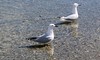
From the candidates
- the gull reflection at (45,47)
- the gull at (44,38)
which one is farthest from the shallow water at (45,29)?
the gull at (44,38)

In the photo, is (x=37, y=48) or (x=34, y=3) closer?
(x=37, y=48)

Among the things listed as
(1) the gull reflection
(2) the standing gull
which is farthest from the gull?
(2) the standing gull

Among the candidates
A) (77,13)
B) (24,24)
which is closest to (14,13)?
(24,24)

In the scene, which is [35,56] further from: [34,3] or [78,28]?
[34,3]

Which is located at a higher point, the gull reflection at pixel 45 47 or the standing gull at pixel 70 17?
the standing gull at pixel 70 17

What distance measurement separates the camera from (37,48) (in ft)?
40.4

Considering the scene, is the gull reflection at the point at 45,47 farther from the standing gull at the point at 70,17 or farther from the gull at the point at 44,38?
the standing gull at the point at 70,17

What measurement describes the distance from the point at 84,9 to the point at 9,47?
264 inches

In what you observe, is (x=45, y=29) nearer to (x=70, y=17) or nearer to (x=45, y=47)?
(x=45, y=47)

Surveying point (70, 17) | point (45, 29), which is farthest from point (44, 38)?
point (70, 17)

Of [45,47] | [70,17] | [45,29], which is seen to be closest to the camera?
[45,47]

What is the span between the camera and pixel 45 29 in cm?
1438

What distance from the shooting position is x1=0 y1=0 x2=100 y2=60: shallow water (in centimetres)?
1171

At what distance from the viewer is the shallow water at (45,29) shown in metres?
11.7
